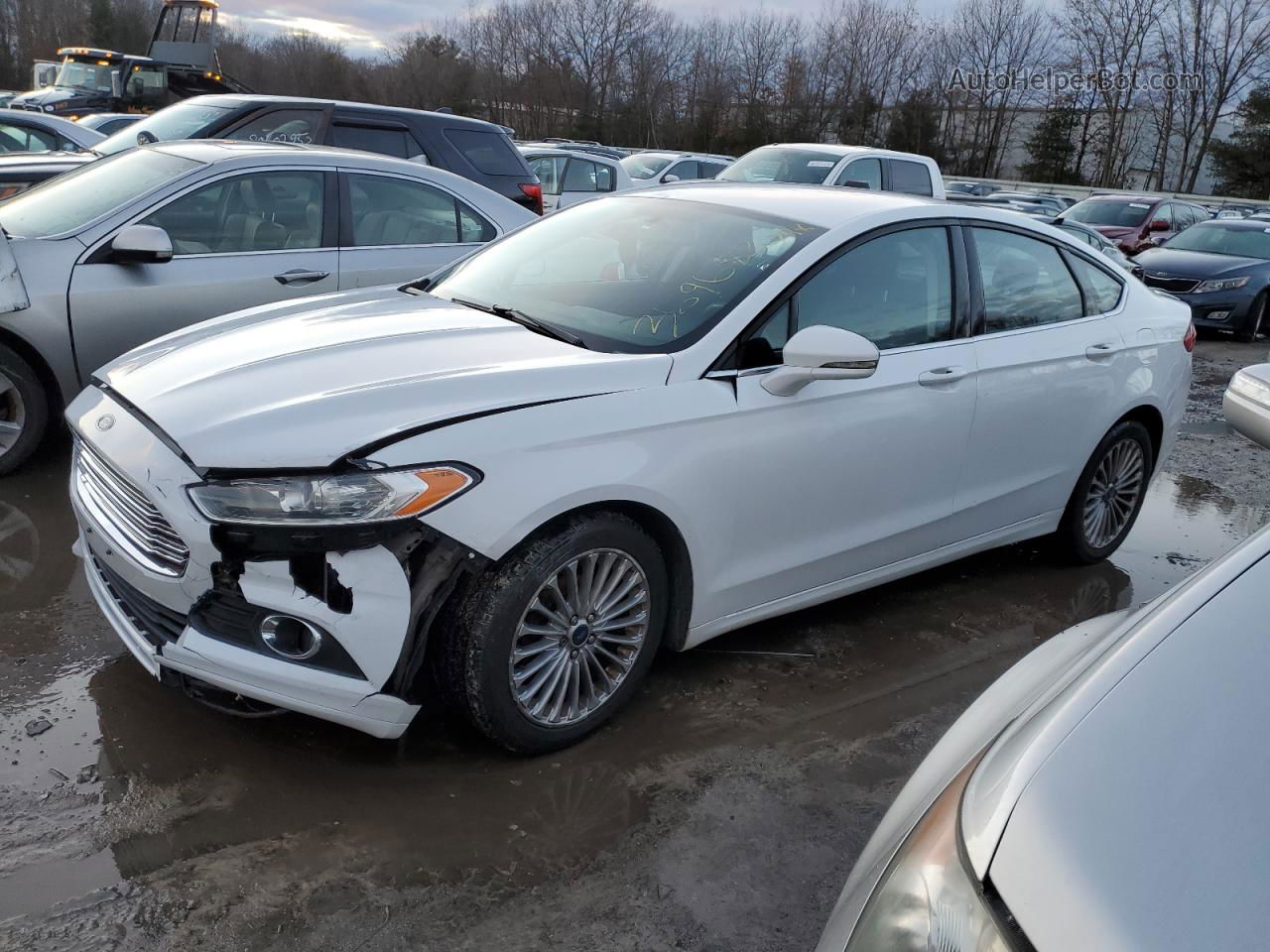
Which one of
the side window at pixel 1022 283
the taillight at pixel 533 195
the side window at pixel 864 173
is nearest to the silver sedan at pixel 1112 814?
the side window at pixel 1022 283

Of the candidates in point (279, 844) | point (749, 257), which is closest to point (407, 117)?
point (749, 257)

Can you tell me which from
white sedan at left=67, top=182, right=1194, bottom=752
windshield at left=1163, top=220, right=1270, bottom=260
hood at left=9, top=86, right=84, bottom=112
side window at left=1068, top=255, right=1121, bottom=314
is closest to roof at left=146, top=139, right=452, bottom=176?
white sedan at left=67, top=182, right=1194, bottom=752

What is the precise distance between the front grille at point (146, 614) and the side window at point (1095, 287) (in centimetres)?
394

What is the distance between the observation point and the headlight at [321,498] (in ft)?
8.77

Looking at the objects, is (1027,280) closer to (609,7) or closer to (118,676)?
(118,676)

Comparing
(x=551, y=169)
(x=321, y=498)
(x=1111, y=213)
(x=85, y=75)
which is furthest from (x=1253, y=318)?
(x=85, y=75)

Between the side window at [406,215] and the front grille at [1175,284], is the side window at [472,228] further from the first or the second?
the front grille at [1175,284]

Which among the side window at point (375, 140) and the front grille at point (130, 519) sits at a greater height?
the side window at point (375, 140)

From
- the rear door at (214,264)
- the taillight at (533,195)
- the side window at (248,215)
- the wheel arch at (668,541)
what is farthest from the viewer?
the taillight at (533,195)

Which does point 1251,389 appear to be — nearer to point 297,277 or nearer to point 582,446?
point 582,446

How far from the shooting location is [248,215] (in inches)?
220

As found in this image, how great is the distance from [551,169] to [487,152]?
266 inches

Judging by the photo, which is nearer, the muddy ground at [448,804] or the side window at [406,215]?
the muddy ground at [448,804]

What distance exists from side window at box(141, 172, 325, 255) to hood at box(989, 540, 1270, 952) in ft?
16.6
